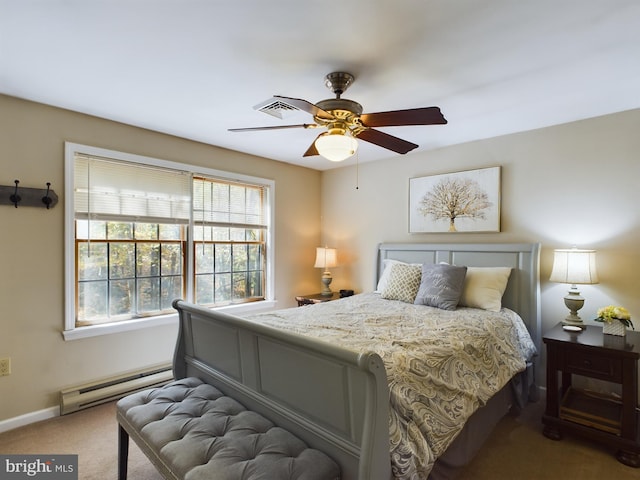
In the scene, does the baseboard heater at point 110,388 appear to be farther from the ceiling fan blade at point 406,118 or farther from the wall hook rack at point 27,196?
the ceiling fan blade at point 406,118

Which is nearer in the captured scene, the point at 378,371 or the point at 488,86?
the point at 378,371

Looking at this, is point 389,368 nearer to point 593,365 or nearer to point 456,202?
point 593,365

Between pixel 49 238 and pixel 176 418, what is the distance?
6.47 ft

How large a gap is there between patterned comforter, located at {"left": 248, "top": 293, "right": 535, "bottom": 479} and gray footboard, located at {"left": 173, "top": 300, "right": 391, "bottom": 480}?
0.15m

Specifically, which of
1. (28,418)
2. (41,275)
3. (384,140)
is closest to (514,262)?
(384,140)

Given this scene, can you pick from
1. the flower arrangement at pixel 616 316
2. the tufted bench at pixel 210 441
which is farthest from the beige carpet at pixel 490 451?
the flower arrangement at pixel 616 316

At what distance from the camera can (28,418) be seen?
2.56 meters

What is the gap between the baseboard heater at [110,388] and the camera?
2682mm

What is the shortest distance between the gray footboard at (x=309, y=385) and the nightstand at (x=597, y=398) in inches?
71.2

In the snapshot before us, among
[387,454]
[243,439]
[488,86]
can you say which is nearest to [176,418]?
[243,439]

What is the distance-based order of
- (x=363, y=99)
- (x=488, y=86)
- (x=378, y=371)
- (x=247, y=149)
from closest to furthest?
(x=378, y=371) → (x=488, y=86) → (x=363, y=99) → (x=247, y=149)

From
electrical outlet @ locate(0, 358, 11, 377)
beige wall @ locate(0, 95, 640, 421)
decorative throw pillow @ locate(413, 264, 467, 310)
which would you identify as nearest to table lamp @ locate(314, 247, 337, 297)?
beige wall @ locate(0, 95, 640, 421)

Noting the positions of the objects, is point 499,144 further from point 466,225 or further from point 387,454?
point 387,454

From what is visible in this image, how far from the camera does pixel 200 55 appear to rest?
196 centimetres
